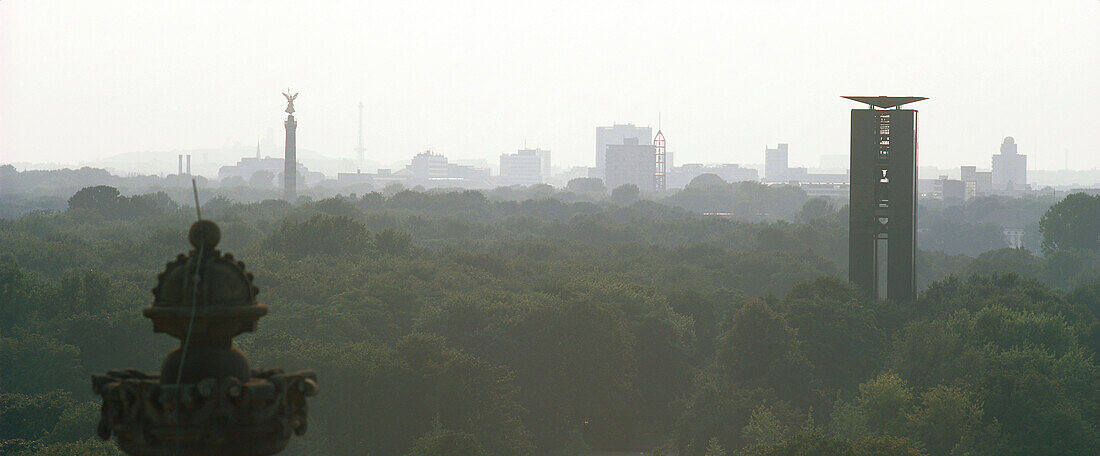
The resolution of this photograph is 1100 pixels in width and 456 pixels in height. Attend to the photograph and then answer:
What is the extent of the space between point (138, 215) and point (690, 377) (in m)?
91.4

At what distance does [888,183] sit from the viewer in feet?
180

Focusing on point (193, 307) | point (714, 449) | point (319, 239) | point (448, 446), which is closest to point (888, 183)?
point (714, 449)

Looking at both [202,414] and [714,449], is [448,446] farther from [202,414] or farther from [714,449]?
[202,414]

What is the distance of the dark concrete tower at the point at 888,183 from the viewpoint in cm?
5431

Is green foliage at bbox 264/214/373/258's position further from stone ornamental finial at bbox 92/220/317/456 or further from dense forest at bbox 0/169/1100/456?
stone ornamental finial at bbox 92/220/317/456

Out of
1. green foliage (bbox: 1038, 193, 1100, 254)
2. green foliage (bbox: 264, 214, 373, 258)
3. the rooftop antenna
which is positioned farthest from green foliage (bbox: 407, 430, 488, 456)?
green foliage (bbox: 1038, 193, 1100, 254)

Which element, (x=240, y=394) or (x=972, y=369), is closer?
(x=240, y=394)

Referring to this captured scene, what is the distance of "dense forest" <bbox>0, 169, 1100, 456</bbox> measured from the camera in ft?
124

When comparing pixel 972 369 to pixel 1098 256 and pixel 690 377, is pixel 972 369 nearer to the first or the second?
pixel 690 377

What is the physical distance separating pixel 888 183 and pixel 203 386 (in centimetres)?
5196

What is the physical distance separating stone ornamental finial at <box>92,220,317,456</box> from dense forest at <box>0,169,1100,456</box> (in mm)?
24762

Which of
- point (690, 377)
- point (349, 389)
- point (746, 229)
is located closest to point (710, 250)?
point (746, 229)

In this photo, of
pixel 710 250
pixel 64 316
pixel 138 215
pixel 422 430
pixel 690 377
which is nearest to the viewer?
pixel 422 430

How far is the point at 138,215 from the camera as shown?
129500 mm
